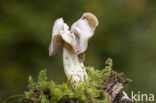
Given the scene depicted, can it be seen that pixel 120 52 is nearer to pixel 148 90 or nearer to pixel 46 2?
pixel 148 90

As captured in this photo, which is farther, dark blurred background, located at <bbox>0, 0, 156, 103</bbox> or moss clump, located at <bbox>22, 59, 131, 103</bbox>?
dark blurred background, located at <bbox>0, 0, 156, 103</bbox>

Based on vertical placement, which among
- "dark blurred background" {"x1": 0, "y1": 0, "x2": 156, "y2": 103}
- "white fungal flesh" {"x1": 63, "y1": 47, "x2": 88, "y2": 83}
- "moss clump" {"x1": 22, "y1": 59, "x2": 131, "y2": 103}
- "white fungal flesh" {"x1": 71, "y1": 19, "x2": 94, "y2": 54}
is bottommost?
"moss clump" {"x1": 22, "y1": 59, "x2": 131, "y2": 103}

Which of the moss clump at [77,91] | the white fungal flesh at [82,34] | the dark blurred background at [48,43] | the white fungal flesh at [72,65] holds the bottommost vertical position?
the moss clump at [77,91]

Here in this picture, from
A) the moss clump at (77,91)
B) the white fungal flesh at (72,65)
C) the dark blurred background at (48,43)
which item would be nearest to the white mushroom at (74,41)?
the white fungal flesh at (72,65)

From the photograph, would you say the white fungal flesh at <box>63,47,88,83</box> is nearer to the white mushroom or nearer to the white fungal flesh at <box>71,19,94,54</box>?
the white mushroom

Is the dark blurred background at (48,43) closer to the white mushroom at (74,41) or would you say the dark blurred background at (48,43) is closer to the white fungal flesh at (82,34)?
the white mushroom at (74,41)

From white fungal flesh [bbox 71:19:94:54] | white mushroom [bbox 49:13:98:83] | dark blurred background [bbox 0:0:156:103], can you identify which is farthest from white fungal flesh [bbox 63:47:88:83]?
dark blurred background [bbox 0:0:156:103]
